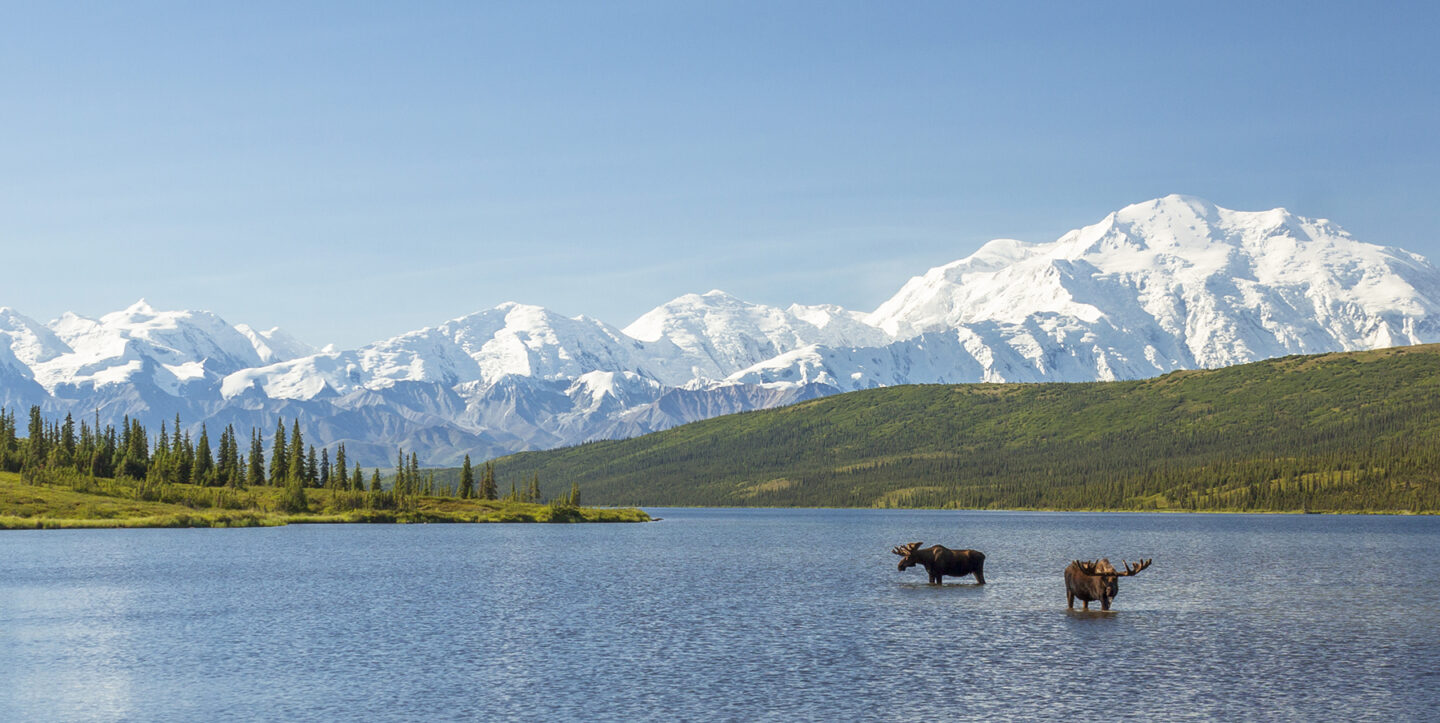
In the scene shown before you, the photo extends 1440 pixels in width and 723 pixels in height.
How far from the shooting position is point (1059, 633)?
68562 millimetres

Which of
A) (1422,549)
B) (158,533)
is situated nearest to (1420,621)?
(1422,549)

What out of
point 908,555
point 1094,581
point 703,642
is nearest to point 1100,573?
point 1094,581

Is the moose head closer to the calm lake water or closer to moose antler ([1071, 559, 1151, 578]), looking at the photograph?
the calm lake water

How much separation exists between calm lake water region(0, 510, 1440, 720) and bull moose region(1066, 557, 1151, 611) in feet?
6.55

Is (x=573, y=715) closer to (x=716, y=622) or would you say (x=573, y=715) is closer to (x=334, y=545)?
(x=716, y=622)

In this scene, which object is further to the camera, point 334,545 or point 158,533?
point 158,533

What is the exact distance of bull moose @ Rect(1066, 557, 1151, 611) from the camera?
255ft

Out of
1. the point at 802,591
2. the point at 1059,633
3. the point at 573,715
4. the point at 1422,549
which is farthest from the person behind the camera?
the point at 1422,549

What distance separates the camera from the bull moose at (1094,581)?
77625 millimetres

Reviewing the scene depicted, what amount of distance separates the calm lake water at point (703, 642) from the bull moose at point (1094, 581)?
1998 mm

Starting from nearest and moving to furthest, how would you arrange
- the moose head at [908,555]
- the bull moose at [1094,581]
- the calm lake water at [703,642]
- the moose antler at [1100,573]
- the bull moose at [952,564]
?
the calm lake water at [703,642] < the moose antler at [1100,573] < the bull moose at [1094,581] < the bull moose at [952,564] < the moose head at [908,555]

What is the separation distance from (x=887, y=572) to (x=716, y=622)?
43939mm

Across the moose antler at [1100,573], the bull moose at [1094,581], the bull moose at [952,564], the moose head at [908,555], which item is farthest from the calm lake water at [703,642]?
the moose head at [908,555]

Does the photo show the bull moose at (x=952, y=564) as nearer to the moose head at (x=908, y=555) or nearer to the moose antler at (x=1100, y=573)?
the moose head at (x=908, y=555)
